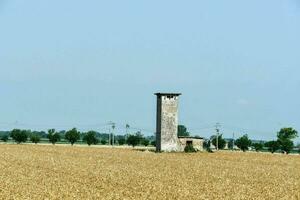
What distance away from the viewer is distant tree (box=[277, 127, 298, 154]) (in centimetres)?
11572

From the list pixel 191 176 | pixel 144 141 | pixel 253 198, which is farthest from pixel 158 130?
pixel 144 141

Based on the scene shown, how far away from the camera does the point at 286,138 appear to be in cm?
11838

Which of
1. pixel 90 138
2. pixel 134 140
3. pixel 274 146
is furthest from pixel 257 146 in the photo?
pixel 90 138

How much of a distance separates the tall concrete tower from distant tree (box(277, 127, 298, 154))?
47.8 m

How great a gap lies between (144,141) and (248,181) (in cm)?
10374

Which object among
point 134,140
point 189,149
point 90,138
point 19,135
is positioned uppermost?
point 19,135

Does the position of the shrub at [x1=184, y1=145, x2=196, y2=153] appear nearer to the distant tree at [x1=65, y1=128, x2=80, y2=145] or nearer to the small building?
the small building

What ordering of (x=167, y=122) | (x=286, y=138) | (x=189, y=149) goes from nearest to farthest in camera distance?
(x=167, y=122), (x=189, y=149), (x=286, y=138)

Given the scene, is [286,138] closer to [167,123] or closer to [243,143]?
[243,143]

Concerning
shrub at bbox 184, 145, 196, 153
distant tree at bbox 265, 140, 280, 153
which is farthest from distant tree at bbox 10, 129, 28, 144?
shrub at bbox 184, 145, 196, 153

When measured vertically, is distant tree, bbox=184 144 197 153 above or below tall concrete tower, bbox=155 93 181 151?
below

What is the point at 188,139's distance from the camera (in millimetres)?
75500

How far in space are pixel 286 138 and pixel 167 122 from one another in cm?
5162

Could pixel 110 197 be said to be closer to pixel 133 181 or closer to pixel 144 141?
pixel 133 181
